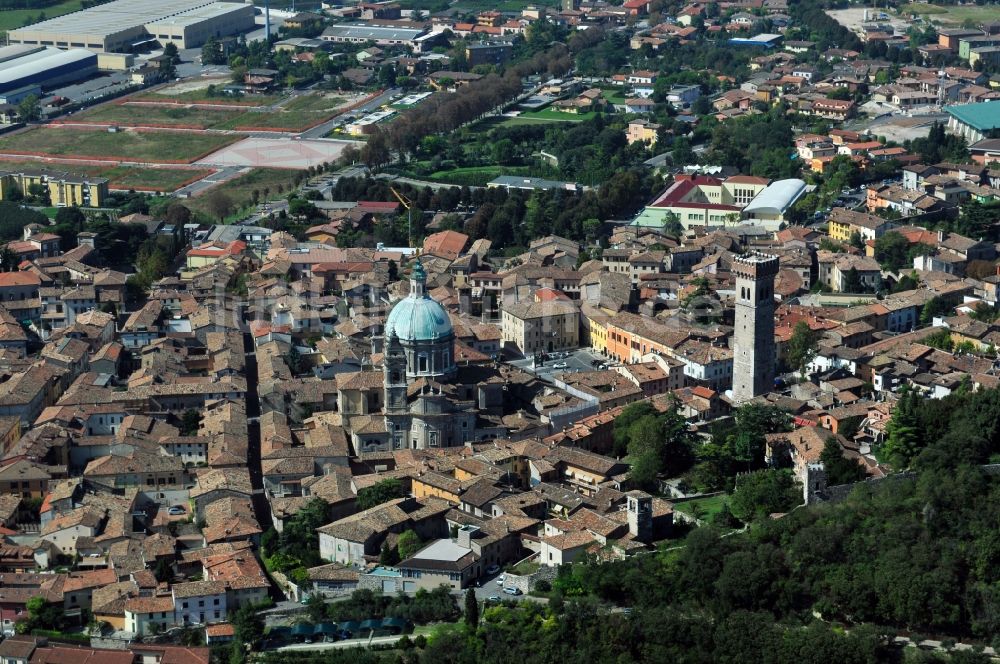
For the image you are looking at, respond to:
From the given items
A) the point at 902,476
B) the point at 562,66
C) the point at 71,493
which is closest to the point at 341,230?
the point at 71,493

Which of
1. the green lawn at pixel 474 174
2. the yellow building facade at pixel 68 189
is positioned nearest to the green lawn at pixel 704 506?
the green lawn at pixel 474 174

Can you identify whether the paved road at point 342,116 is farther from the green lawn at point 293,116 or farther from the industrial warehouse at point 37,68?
the industrial warehouse at point 37,68

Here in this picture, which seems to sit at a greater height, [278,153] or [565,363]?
[278,153]

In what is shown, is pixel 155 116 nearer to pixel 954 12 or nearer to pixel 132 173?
pixel 132 173

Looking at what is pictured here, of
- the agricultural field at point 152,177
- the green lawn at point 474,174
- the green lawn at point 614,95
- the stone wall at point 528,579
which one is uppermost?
the green lawn at point 614,95

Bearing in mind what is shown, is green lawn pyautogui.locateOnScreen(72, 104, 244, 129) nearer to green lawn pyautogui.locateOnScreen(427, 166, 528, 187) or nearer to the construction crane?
green lawn pyautogui.locateOnScreen(427, 166, 528, 187)

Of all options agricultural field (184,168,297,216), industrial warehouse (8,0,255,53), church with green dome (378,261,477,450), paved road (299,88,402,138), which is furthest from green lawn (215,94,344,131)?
church with green dome (378,261,477,450)

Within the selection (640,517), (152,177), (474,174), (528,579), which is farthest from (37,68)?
(528,579)
